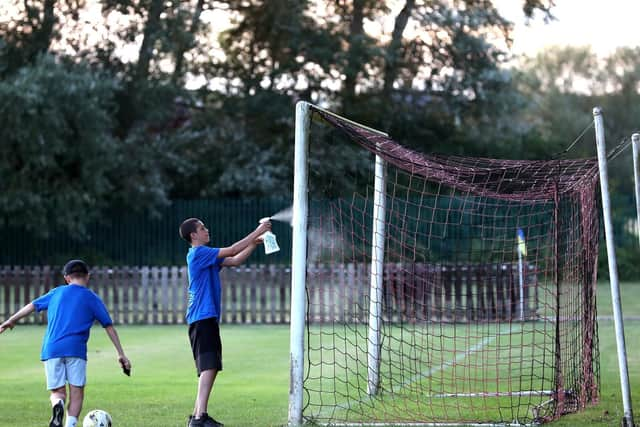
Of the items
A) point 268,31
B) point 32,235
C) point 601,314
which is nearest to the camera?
point 601,314

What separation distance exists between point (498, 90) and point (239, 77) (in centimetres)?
894

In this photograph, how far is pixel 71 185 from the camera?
30.1 m

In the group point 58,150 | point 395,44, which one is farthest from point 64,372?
point 395,44

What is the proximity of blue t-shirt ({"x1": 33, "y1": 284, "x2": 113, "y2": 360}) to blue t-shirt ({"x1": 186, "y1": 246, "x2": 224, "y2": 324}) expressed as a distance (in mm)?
745

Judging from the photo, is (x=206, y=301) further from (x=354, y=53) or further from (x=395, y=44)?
(x=395, y=44)

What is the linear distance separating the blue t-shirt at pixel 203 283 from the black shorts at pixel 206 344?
6cm

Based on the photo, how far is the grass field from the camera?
9930 millimetres

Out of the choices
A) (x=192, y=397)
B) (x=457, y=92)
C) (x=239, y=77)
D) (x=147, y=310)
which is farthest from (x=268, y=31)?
(x=192, y=397)

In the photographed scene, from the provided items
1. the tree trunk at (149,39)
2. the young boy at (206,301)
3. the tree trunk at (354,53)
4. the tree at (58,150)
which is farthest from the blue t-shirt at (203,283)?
the tree trunk at (354,53)

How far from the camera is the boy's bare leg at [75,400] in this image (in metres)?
8.45

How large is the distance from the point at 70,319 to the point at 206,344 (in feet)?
3.75

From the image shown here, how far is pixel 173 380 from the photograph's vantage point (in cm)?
1306

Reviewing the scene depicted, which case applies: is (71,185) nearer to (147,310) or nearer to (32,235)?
(32,235)

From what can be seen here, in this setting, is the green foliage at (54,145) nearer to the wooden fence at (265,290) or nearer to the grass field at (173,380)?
the wooden fence at (265,290)
